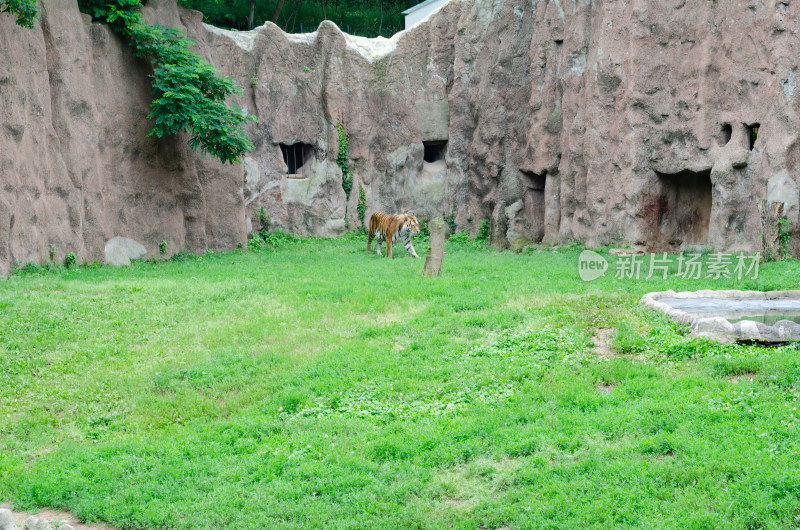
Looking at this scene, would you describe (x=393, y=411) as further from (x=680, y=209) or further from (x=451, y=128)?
(x=451, y=128)

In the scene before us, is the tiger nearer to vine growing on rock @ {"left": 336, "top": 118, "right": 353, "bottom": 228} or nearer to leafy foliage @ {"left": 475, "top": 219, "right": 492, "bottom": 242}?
leafy foliage @ {"left": 475, "top": 219, "right": 492, "bottom": 242}

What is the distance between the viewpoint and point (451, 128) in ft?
88.3

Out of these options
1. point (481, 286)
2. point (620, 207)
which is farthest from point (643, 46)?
point (481, 286)

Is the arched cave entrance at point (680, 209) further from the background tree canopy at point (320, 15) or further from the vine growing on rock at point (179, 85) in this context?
the background tree canopy at point (320, 15)

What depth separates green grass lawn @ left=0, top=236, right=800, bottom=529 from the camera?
579cm

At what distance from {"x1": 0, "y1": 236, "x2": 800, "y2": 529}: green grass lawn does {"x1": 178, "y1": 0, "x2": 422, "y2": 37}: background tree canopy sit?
82.8 feet

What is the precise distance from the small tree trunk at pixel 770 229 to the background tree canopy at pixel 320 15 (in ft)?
81.9

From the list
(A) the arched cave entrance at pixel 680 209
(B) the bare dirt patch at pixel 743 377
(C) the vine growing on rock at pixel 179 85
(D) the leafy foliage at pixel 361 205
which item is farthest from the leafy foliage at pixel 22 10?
(A) the arched cave entrance at pixel 680 209

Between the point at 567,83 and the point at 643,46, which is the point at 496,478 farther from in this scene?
the point at 567,83

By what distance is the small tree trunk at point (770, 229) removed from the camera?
15383 millimetres

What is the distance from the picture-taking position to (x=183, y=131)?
20266 mm

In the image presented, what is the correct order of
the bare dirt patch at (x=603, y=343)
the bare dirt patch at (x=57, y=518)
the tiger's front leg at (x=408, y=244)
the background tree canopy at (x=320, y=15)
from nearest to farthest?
the bare dirt patch at (x=57, y=518), the bare dirt patch at (x=603, y=343), the tiger's front leg at (x=408, y=244), the background tree canopy at (x=320, y=15)

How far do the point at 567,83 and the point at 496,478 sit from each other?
16780 mm

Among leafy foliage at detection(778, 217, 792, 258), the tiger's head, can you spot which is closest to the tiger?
the tiger's head
